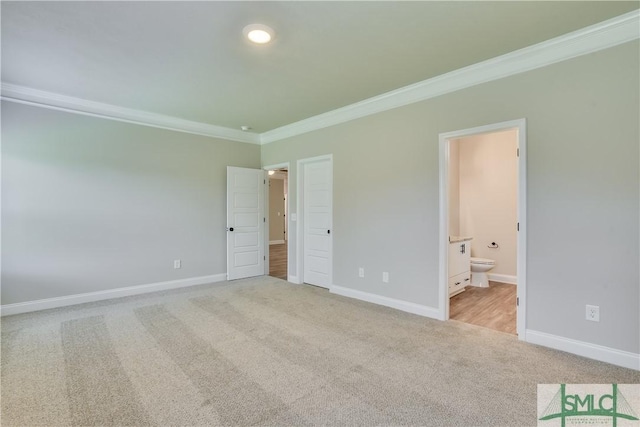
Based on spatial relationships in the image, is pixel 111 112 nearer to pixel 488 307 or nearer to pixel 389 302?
pixel 389 302

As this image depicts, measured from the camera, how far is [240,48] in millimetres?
2682

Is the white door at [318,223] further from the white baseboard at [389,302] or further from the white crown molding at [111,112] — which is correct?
the white crown molding at [111,112]

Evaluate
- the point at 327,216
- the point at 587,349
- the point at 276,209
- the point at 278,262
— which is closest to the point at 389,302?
the point at 327,216

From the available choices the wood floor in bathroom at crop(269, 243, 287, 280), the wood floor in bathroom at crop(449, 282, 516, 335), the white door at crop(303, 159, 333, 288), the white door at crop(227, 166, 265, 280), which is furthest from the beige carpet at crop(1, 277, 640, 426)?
the wood floor in bathroom at crop(269, 243, 287, 280)

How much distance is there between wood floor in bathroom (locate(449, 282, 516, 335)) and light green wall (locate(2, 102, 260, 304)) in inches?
150

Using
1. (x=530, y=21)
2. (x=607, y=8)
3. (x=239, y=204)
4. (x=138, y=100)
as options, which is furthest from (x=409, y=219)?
(x=138, y=100)

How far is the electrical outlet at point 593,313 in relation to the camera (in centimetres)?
249

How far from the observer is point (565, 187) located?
2631 mm

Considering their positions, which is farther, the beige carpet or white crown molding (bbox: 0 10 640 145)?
white crown molding (bbox: 0 10 640 145)

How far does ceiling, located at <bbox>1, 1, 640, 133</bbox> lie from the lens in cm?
218

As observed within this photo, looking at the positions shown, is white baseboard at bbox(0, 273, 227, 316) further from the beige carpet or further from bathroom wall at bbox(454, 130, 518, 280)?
bathroom wall at bbox(454, 130, 518, 280)

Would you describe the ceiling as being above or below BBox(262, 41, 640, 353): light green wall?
above

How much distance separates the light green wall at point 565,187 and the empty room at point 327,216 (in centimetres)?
2

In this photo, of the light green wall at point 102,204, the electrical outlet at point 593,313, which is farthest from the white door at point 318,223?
the electrical outlet at point 593,313
